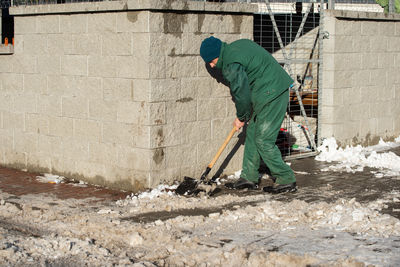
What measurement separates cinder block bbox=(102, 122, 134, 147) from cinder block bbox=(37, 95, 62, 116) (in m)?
1.02

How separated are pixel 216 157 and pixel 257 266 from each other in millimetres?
3150

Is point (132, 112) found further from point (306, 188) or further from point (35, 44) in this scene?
point (306, 188)

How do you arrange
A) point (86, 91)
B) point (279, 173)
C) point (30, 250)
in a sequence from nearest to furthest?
point (30, 250), point (279, 173), point (86, 91)

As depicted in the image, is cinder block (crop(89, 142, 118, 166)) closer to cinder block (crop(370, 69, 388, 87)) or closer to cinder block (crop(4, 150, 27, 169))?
cinder block (crop(4, 150, 27, 169))

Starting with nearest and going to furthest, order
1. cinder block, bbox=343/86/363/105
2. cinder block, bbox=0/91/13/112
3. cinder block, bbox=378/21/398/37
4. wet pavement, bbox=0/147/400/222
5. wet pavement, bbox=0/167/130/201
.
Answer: wet pavement, bbox=0/147/400/222 < wet pavement, bbox=0/167/130/201 < cinder block, bbox=0/91/13/112 < cinder block, bbox=343/86/363/105 < cinder block, bbox=378/21/398/37

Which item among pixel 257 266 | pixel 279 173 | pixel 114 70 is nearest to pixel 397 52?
pixel 279 173

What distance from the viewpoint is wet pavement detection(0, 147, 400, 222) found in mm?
7887

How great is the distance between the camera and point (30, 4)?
9.91m

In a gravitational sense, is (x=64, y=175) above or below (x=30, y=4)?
below

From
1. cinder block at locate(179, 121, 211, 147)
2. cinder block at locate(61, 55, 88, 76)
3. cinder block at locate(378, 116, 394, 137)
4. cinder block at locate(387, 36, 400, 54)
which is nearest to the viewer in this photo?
cinder block at locate(179, 121, 211, 147)

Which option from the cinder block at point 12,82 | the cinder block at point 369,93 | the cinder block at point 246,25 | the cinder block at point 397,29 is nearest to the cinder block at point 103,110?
the cinder block at point 12,82

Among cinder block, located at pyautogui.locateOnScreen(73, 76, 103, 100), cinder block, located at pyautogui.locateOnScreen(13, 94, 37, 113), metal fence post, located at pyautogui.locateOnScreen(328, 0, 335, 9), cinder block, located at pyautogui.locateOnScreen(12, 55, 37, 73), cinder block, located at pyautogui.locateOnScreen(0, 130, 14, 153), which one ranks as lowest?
cinder block, located at pyautogui.locateOnScreen(0, 130, 14, 153)

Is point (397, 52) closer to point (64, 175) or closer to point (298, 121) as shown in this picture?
point (298, 121)

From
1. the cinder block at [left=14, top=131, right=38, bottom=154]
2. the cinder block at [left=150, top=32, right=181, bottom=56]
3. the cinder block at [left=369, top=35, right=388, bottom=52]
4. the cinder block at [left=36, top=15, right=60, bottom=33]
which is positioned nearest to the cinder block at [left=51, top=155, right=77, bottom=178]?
the cinder block at [left=14, top=131, right=38, bottom=154]
